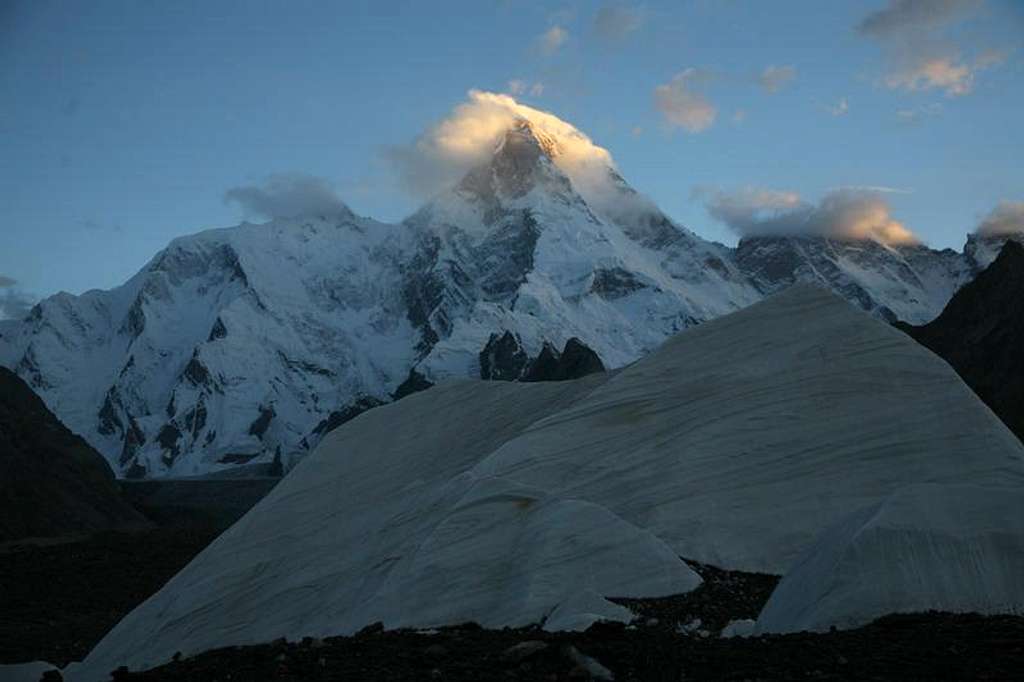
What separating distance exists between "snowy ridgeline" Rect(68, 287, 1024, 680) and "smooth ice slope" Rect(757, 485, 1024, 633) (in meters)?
0.03

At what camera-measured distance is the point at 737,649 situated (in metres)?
11.1

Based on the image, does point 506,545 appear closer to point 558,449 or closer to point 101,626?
point 558,449

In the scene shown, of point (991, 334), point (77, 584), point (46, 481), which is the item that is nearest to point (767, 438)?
point (77, 584)

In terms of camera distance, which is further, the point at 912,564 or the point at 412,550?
the point at 412,550

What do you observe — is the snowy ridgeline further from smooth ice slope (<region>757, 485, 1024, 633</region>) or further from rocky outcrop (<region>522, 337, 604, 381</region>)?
rocky outcrop (<region>522, 337, 604, 381</region>)

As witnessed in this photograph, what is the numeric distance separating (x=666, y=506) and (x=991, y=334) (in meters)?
70.1

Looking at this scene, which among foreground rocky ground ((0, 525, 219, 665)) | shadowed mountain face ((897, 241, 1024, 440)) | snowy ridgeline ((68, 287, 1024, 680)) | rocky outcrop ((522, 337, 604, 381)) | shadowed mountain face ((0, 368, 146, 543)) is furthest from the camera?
rocky outcrop ((522, 337, 604, 381))

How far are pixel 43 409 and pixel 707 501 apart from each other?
117478 millimetres

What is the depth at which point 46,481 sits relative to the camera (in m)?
94.9

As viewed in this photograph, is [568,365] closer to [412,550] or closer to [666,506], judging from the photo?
[666,506]

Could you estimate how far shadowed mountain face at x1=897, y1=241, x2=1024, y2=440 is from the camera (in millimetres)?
77513

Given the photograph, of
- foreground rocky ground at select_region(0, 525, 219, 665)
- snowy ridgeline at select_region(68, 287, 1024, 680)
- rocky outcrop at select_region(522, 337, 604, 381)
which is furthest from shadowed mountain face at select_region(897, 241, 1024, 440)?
snowy ridgeline at select_region(68, 287, 1024, 680)

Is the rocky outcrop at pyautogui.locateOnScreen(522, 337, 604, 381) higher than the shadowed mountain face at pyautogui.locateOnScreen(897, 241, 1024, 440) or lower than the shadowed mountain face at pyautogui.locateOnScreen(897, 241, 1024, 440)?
higher

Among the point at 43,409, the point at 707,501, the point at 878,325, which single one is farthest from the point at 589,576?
the point at 43,409
